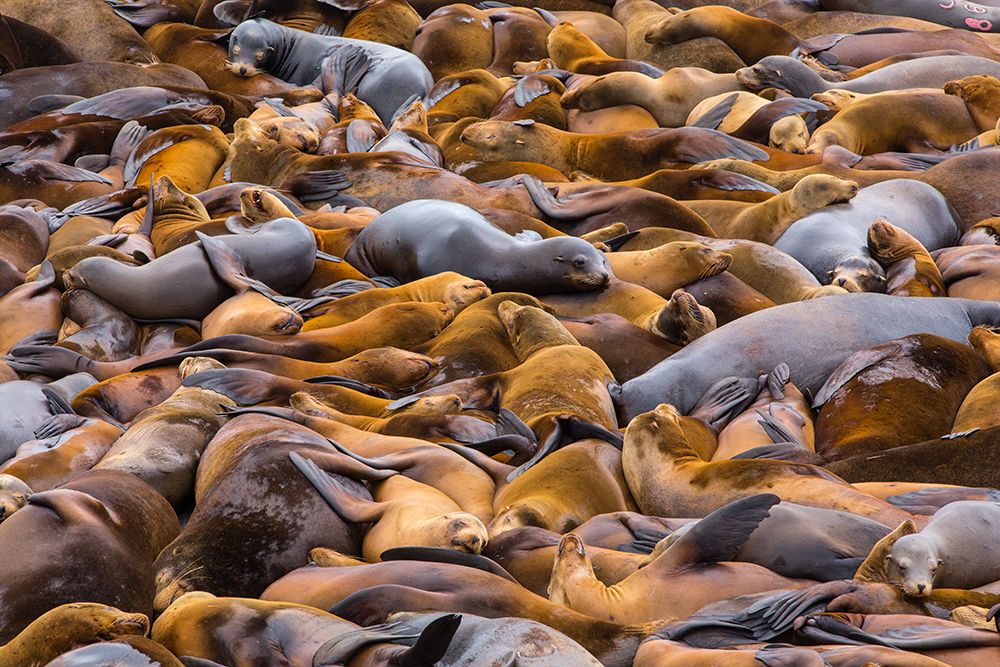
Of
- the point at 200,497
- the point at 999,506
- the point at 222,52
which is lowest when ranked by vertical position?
the point at 222,52

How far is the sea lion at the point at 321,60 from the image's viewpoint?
32.7ft

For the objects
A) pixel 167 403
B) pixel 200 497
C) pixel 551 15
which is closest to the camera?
pixel 200 497

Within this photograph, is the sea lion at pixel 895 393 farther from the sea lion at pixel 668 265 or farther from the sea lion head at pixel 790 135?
the sea lion head at pixel 790 135

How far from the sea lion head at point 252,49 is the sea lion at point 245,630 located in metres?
7.57

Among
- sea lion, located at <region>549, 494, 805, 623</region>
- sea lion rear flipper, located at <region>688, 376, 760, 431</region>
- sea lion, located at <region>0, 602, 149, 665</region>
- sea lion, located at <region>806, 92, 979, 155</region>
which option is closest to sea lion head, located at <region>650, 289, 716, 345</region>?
sea lion rear flipper, located at <region>688, 376, 760, 431</region>

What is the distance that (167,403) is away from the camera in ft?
16.3

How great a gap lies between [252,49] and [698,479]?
7.07 m

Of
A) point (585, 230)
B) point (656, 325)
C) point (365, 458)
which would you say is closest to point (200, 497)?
point (365, 458)

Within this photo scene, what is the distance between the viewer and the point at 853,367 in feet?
17.4

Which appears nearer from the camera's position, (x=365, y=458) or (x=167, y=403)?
(x=365, y=458)

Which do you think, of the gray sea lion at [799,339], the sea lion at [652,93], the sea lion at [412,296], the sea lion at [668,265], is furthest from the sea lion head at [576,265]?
the sea lion at [652,93]

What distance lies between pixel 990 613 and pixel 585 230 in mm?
4277

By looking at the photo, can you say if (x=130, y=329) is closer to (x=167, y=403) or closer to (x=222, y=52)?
(x=167, y=403)

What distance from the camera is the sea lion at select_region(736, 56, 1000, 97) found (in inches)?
369
